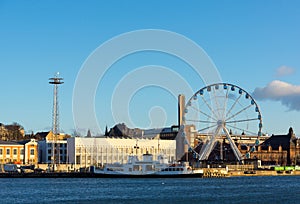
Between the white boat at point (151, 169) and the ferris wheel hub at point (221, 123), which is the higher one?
the ferris wheel hub at point (221, 123)

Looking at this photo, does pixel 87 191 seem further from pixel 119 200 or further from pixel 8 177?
pixel 8 177

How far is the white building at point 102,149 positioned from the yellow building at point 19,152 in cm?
801

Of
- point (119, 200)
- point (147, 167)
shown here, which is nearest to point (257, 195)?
point (119, 200)

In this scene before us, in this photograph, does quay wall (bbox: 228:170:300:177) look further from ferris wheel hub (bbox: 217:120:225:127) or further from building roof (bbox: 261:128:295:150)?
building roof (bbox: 261:128:295:150)

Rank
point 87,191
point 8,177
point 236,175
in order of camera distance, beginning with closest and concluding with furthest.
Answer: point 87,191
point 8,177
point 236,175

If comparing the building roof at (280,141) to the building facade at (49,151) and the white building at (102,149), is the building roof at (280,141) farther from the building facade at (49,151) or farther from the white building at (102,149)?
the building facade at (49,151)

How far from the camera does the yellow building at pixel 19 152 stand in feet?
452

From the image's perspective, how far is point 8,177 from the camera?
113 metres

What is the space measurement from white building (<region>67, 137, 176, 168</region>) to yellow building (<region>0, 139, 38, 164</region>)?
8.01m

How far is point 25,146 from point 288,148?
74610 millimetres

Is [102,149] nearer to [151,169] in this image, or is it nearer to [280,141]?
[151,169]

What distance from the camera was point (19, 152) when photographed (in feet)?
459

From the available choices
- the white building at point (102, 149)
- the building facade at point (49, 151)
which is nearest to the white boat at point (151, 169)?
the white building at point (102, 149)

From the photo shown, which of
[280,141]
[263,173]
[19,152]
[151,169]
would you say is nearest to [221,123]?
[151,169]
